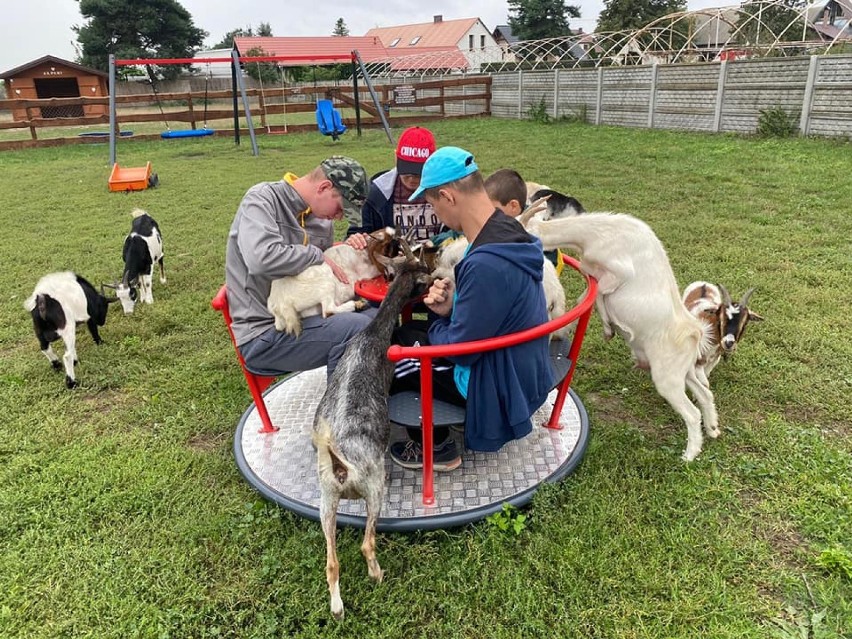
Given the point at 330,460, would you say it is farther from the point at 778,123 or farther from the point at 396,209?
the point at 778,123

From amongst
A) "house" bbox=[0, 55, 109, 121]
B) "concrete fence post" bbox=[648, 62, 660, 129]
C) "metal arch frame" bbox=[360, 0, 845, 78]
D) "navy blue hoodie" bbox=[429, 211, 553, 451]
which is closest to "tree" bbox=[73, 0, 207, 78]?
"house" bbox=[0, 55, 109, 121]

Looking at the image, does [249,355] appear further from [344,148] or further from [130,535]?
[344,148]

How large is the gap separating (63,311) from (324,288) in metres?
2.69

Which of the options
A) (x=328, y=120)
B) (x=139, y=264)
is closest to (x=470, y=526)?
(x=139, y=264)

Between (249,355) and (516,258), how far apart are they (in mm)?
1720

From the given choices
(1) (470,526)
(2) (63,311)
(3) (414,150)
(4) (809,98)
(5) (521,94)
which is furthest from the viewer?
(5) (521,94)

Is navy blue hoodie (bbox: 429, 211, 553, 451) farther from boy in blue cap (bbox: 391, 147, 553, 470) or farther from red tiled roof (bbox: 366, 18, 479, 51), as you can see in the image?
red tiled roof (bbox: 366, 18, 479, 51)

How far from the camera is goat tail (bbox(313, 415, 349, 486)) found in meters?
2.35

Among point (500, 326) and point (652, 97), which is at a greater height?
point (652, 97)

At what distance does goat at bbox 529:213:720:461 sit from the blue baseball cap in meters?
1.15

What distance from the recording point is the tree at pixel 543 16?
47875mm

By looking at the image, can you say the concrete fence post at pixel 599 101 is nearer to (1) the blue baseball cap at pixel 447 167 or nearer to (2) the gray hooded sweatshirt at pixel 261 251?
(2) the gray hooded sweatshirt at pixel 261 251

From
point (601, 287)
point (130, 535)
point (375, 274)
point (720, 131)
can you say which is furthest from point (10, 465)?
point (720, 131)

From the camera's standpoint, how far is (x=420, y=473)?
3.25 meters
